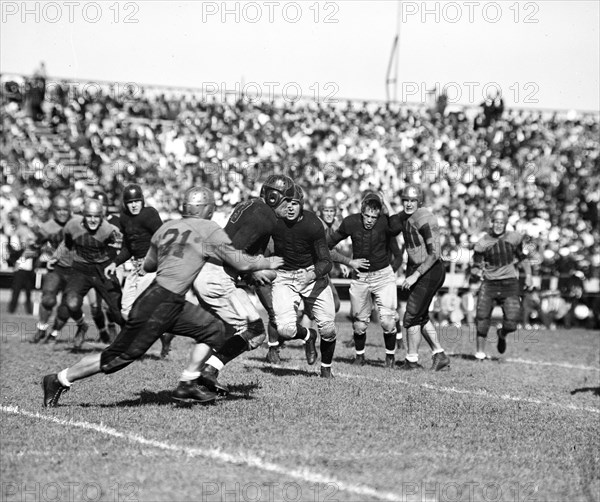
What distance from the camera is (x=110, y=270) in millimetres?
12477

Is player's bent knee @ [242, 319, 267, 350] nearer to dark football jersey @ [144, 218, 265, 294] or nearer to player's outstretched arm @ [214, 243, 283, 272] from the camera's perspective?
player's outstretched arm @ [214, 243, 283, 272]

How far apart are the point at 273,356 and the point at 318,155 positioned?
1344cm

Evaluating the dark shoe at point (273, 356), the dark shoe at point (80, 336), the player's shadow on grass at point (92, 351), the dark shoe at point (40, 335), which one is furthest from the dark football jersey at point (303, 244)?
the dark shoe at point (40, 335)

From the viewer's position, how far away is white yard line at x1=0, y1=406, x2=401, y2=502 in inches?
238

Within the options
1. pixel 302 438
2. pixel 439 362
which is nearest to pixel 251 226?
pixel 302 438

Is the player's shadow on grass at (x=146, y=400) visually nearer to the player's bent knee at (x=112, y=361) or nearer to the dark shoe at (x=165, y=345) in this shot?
the player's bent knee at (x=112, y=361)

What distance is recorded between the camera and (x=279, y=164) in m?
24.3

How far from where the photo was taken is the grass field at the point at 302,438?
6.09 m

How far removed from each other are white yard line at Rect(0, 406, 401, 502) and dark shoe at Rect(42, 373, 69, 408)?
1.41 ft

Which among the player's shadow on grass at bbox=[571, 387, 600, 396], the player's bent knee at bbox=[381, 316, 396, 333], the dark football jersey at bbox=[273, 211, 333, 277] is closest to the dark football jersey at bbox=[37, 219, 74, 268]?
the dark football jersey at bbox=[273, 211, 333, 277]

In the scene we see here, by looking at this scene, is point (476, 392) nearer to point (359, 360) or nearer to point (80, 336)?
point (359, 360)

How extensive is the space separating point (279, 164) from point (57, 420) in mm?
16719

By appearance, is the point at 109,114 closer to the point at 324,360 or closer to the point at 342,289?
the point at 342,289

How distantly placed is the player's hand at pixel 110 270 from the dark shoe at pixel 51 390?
155 inches
